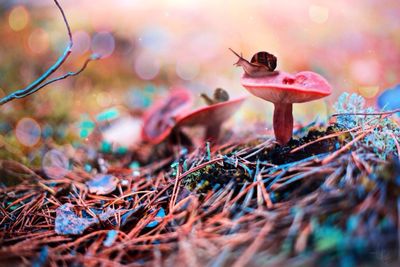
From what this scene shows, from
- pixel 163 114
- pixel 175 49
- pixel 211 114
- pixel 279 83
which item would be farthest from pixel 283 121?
pixel 175 49

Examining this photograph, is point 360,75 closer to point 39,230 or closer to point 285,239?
point 285,239

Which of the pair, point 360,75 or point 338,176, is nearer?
point 338,176

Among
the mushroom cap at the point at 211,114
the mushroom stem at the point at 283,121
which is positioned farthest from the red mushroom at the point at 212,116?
the mushroom stem at the point at 283,121

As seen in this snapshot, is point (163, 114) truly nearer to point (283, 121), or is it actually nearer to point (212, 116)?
point (212, 116)

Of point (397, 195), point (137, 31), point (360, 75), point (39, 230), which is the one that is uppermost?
point (137, 31)

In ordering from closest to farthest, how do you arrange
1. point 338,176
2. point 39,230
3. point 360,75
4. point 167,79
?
1. point 338,176
2. point 39,230
3. point 360,75
4. point 167,79

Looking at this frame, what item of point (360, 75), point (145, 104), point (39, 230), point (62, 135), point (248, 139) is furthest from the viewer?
point (145, 104)

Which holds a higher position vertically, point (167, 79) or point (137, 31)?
point (137, 31)

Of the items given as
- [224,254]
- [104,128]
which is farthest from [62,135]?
[224,254]
